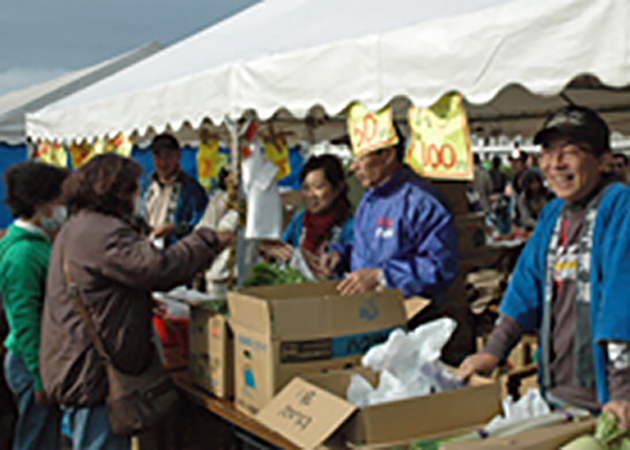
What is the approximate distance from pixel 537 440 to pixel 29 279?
2.32 m

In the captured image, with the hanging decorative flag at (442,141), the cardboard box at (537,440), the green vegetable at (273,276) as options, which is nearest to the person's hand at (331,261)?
the green vegetable at (273,276)

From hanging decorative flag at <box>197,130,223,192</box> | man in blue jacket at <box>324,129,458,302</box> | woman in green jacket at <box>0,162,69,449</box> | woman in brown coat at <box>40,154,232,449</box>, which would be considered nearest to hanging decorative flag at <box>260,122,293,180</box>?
hanging decorative flag at <box>197,130,223,192</box>

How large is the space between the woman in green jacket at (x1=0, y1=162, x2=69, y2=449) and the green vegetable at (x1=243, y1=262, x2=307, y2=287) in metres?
0.98

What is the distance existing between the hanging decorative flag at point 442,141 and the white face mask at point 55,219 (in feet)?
5.86

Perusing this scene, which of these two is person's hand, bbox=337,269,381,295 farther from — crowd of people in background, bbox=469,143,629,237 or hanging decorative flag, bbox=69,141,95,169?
crowd of people in background, bbox=469,143,629,237

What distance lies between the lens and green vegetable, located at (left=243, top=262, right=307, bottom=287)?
309 cm

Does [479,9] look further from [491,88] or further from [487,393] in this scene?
[487,393]

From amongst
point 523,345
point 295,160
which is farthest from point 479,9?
point 295,160

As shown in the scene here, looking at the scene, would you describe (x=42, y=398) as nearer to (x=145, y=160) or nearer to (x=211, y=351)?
(x=211, y=351)

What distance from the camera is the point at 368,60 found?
2.52 meters

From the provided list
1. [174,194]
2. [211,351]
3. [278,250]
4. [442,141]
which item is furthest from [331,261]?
[174,194]

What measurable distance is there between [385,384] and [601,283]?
0.73 metres

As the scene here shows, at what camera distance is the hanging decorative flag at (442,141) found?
2.32m

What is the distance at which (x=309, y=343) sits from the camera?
241 centimetres
